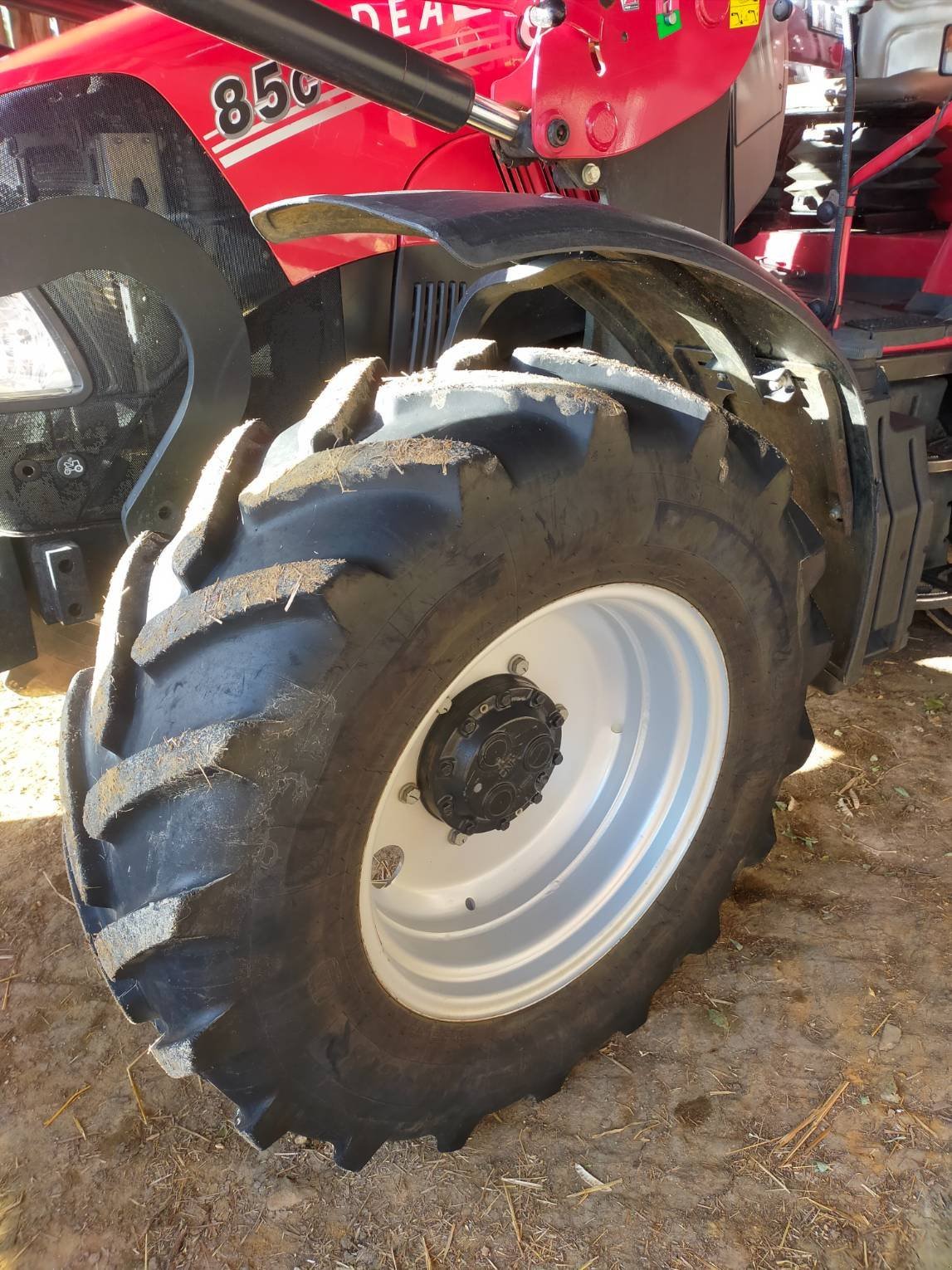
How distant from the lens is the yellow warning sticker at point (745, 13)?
2.06m

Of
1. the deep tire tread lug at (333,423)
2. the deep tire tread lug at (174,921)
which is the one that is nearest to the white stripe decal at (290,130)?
the deep tire tread lug at (333,423)

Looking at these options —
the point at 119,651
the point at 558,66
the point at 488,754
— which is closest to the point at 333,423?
the point at 119,651

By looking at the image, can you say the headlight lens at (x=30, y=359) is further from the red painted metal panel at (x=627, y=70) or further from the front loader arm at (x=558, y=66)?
the red painted metal panel at (x=627, y=70)

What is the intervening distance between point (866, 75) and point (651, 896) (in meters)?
3.02

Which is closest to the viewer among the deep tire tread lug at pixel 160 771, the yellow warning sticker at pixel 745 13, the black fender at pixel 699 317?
the deep tire tread lug at pixel 160 771

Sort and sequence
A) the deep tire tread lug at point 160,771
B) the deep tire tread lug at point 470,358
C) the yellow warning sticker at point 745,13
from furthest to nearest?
1. the yellow warning sticker at point 745,13
2. the deep tire tread lug at point 470,358
3. the deep tire tread lug at point 160,771

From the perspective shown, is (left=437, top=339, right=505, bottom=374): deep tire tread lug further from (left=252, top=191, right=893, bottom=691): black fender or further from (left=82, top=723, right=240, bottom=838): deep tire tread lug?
(left=82, top=723, right=240, bottom=838): deep tire tread lug

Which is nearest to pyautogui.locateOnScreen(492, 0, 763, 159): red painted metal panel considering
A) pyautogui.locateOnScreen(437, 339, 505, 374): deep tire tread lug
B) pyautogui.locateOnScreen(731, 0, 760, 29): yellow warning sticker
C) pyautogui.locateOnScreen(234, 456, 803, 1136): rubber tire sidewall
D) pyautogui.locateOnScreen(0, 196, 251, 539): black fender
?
pyautogui.locateOnScreen(731, 0, 760, 29): yellow warning sticker

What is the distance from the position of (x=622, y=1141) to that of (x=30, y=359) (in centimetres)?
169

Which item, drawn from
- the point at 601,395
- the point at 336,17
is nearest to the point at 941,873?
the point at 601,395

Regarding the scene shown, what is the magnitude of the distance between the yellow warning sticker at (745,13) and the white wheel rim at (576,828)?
1251 mm

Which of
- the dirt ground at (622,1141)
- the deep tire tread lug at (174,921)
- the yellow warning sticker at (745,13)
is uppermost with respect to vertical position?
the yellow warning sticker at (745,13)

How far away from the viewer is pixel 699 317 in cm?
187

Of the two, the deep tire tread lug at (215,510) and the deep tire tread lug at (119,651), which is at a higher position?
the deep tire tread lug at (215,510)
